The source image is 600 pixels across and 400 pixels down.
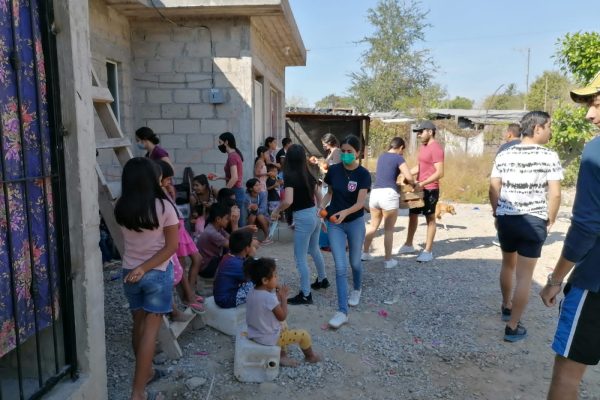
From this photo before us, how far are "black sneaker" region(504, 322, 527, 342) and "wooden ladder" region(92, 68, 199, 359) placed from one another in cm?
263

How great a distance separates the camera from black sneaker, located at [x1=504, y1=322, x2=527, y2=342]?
388cm

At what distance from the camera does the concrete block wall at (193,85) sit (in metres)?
7.21

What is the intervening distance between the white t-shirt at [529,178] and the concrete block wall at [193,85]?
177 inches

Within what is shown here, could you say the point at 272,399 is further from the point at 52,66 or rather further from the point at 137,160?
the point at 52,66

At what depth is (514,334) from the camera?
3.88 m

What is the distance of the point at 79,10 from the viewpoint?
95.4 inches

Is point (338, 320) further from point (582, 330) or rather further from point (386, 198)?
point (582, 330)

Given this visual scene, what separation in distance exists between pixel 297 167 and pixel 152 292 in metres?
2.03

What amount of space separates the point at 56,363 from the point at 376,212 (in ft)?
13.7

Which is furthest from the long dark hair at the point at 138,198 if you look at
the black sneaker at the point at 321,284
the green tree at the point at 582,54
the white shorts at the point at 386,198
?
the green tree at the point at 582,54

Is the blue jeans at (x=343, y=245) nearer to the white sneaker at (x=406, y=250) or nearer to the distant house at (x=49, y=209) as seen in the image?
the distant house at (x=49, y=209)

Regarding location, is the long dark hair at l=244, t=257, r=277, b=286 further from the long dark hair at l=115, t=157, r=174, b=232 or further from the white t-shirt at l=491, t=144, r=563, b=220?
the white t-shirt at l=491, t=144, r=563, b=220

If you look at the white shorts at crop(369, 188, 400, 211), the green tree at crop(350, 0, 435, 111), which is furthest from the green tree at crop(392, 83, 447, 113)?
the white shorts at crop(369, 188, 400, 211)

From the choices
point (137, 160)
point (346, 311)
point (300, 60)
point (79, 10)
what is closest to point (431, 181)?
point (346, 311)
